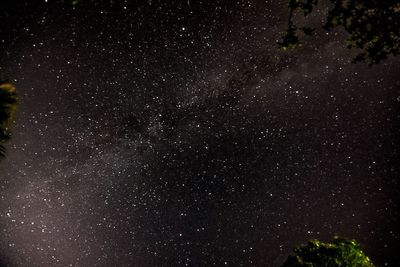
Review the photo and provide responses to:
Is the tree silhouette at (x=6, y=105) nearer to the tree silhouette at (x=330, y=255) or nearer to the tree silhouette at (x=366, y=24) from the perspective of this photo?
the tree silhouette at (x=366, y=24)

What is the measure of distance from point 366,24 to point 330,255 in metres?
6.86

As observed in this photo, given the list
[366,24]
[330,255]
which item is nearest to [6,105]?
[366,24]

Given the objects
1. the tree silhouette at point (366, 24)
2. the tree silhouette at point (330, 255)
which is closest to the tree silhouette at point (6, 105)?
the tree silhouette at point (366, 24)

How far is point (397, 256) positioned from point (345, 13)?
45756 millimetres

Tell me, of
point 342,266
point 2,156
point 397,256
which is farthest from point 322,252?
point 397,256

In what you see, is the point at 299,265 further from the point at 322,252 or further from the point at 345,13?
the point at 345,13

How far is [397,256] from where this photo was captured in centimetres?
4109

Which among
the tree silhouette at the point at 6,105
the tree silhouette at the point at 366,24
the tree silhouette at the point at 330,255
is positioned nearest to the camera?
the tree silhouette at the point at 6,105

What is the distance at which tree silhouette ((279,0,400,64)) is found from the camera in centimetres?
398

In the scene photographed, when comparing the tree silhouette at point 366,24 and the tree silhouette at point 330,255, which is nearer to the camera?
the tree silhouette at point 366,24

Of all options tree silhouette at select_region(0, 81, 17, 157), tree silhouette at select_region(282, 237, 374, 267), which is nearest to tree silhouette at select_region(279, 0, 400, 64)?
tree silhouette at select_region(0, 81, 17, 157)

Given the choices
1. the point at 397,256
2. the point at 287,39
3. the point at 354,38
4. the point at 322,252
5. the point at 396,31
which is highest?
the point at 287,39

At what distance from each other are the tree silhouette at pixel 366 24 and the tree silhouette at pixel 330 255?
6.27m

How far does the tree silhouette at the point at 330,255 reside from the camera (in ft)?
29.3
